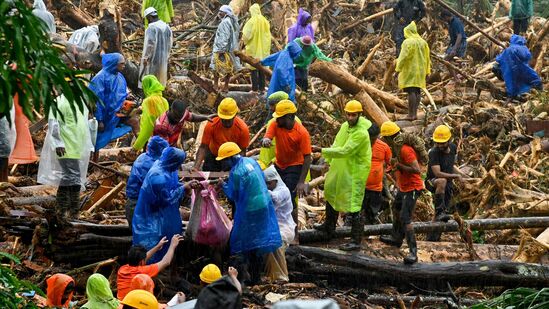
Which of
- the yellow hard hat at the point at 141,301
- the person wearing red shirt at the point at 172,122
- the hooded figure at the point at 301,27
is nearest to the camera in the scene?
Result: the yellow hard hat at the point at 141,301

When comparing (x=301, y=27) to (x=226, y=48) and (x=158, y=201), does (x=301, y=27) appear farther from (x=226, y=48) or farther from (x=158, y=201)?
(x=158, y=201)

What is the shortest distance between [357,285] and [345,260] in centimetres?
28

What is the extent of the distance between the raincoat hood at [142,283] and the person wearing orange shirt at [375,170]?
324 centimetres

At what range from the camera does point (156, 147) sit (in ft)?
35.7

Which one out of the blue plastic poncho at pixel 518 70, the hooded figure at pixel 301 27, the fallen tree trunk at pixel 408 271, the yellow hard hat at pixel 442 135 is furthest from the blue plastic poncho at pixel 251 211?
the blue plastic poncho at pixel 518 70

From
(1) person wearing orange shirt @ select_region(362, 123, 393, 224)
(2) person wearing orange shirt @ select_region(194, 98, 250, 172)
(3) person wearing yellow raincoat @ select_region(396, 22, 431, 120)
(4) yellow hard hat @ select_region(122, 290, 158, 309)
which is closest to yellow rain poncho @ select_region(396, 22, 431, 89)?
(3) person wearing yellow raincoat @ select_region(396, 22, 431, 120)

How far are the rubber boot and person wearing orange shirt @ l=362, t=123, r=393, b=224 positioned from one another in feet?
2.21

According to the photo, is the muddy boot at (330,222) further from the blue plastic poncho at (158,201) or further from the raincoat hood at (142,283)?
the raincoat hood at (142,283)

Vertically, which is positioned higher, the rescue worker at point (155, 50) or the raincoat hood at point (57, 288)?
Answer: the rescue worker at point (155, 50)

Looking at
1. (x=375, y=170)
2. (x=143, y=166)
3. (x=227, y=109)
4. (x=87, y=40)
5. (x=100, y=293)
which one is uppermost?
(x=87, y=40)

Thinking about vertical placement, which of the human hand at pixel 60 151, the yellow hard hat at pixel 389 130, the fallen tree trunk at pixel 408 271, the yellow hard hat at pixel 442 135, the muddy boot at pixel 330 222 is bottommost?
the fallen tree trunk at pixel 408 271

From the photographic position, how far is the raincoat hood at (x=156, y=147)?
427 inches

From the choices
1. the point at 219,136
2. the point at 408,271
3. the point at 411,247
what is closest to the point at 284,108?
the point at 219,136

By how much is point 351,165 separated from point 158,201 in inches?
83.3
